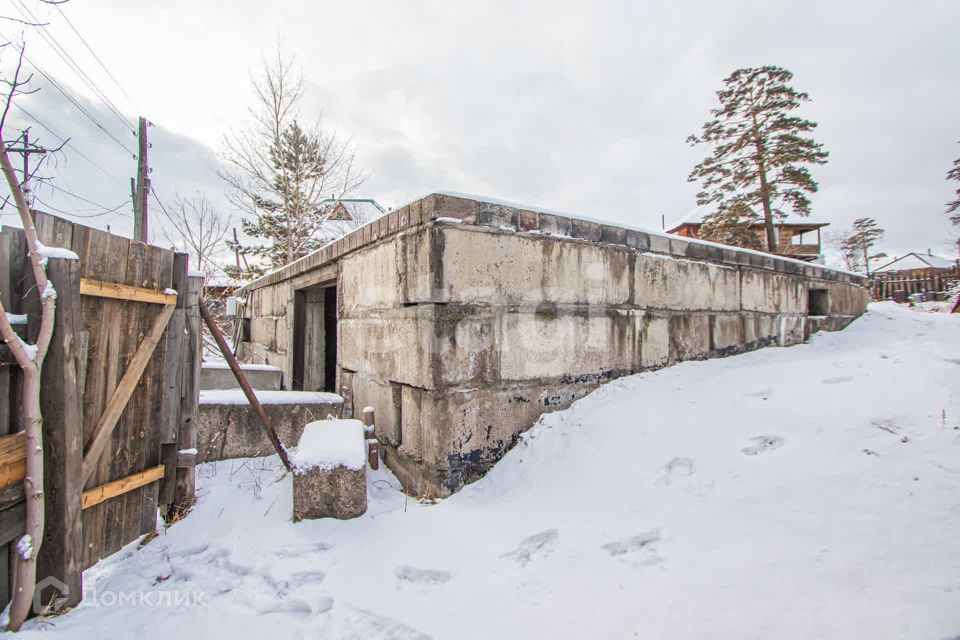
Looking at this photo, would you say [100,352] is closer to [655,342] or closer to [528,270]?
[528,270]

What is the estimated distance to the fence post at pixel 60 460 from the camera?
2059 mm

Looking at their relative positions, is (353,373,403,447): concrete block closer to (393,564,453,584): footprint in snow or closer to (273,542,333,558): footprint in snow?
(273,542,333,558): footprint in snow

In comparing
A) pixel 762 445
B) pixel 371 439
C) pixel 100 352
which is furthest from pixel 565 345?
pixel 100 352

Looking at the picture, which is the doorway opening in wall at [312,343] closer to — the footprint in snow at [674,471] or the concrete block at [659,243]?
the concrete block at [659,243]

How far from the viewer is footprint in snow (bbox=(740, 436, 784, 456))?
2.66 m

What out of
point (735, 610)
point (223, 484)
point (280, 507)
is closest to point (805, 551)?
point (735, 610)

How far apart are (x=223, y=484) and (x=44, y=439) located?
164 cm

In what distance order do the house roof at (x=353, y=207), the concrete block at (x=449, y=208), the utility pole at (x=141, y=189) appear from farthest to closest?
the house roof at (x=353, y=207), the utility pole at (x=141, y=189), the concrete block at (x=449, y=208)

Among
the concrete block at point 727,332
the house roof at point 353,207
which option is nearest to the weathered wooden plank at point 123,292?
the concrete block at point 727,332

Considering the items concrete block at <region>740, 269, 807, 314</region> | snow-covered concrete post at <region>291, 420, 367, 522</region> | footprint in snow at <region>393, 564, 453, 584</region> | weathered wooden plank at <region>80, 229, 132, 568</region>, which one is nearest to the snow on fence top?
snow-covered concrete post at <region>291, 420, 367, 522</region>

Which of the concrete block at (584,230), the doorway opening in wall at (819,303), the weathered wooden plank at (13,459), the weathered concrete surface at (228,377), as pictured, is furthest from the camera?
the doorway opening in wall at (819,303)

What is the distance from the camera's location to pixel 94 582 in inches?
91.0

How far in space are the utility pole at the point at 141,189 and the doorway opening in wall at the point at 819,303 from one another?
1583cm

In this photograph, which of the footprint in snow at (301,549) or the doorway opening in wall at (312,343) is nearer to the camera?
the footprint in snow at (301,549)
